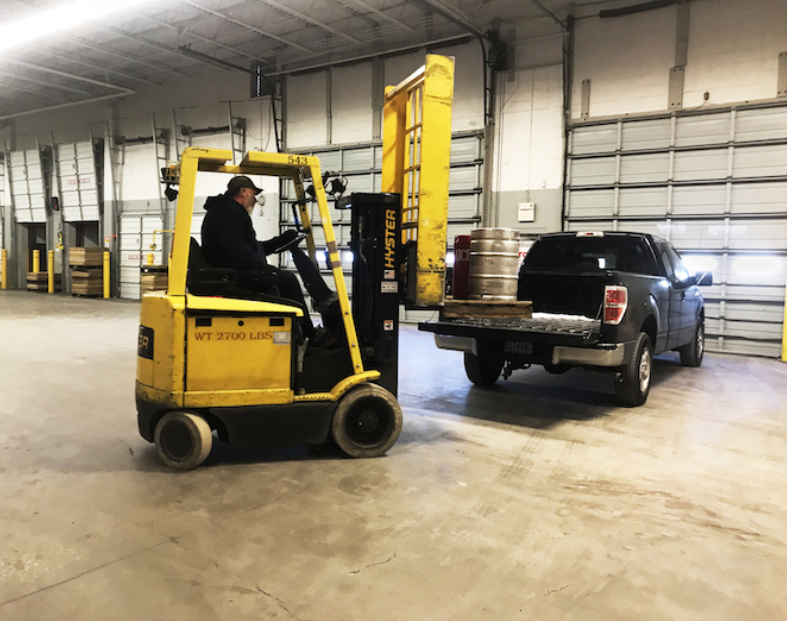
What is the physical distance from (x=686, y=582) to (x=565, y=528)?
653 millimetres

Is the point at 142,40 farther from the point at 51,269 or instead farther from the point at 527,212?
the point at 51,269

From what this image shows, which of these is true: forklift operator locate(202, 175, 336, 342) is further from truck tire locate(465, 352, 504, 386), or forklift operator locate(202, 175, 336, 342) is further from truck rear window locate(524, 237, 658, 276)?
truck rear window locate(524, 237, 658, 276)

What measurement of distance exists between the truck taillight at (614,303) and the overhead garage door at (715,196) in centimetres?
637

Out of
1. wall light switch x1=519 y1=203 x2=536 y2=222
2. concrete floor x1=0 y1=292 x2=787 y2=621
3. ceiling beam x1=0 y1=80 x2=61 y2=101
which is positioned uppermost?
ceiling beam x1=0 y1=80 x2=61 y2=101

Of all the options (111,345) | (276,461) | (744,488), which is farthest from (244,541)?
(111,345)

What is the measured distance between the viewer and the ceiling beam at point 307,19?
12.0 metres

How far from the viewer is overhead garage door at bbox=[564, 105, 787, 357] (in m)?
10.1

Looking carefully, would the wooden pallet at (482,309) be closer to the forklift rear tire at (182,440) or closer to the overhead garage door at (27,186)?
the forklift rear tire at (182,440)

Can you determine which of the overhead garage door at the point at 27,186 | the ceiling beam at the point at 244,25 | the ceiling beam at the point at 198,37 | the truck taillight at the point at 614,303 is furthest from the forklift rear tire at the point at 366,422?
the overhead garage door at the point at 27,186

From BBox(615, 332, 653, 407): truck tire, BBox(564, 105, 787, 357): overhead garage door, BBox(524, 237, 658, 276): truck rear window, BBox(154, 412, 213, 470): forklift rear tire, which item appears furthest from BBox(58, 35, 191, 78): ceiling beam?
BBox(615, 332, 653, 407): truck tire

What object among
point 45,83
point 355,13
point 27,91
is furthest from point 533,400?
point 27,91

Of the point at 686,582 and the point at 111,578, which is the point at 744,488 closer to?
the point at 686,582

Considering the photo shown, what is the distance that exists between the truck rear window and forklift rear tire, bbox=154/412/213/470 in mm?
4631

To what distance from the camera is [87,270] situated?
65.8 ft
